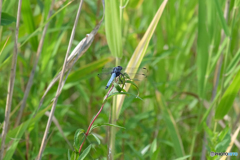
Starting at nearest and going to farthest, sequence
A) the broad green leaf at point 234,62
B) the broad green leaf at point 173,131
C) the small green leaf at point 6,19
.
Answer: the small green leaf at point 6,19, the broad green leaf at point 234,62, the broad green leaf at point 173,131

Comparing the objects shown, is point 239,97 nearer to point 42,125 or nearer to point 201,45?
point 201,45

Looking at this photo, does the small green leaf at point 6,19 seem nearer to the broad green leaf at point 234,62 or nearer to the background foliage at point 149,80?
the background foliage at point 149,80

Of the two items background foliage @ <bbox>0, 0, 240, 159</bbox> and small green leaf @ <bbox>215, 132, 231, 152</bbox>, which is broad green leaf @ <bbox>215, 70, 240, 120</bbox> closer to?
background foliage @ <bbox>0, 0, 240, 159</bbox>

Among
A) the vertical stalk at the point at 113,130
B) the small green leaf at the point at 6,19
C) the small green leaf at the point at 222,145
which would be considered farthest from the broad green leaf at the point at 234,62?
the small green leaf at the point at 6,19

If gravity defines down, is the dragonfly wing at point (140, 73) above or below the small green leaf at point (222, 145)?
above

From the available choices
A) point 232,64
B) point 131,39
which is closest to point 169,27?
point 131,39
